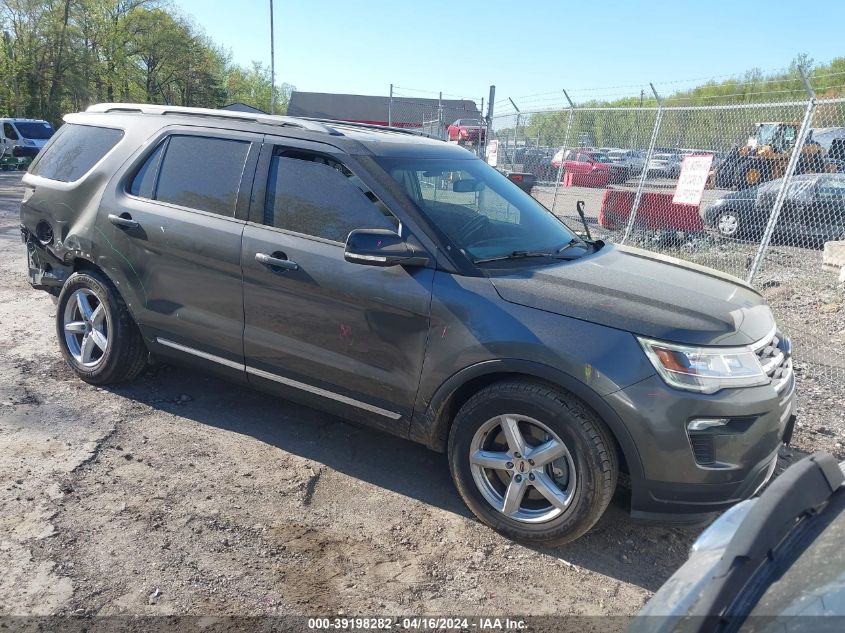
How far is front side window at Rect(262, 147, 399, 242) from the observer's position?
3590 millimetres

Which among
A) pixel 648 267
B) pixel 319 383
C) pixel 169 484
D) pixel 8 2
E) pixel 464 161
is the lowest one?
pixel 169 484

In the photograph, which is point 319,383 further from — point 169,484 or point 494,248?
point 494,248

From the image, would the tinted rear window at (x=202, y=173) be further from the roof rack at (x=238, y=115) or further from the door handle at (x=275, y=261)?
the door handle at (x=275, y=261)

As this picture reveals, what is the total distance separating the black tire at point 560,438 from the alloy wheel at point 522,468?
0.02 metres

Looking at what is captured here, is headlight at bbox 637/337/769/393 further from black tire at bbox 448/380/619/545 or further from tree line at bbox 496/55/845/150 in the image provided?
tree line at bbox 496/55/845/150

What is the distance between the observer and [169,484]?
3572mm

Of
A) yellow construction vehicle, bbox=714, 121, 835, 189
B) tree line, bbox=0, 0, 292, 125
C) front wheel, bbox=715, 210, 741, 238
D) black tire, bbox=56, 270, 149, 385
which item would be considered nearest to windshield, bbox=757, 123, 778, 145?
yellow construction vehicle, bbox=714, 121, 835, 189

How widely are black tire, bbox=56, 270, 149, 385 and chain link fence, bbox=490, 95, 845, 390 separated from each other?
5125mm

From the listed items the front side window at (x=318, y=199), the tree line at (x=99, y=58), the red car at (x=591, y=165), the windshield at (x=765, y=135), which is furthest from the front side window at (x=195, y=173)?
the tree line at (x=99, y=58)

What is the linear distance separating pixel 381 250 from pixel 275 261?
0.71 metres

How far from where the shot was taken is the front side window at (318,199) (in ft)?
11.8

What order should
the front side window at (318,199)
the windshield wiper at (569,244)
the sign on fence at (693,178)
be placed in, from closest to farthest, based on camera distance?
the front side window at (318,199) < the windshield wiper at (569,244) < the sign on fence at (693,178)

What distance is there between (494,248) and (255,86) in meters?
84.7

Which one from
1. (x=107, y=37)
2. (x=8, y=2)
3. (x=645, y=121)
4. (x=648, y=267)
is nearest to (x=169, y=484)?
(x=648, y=267)
